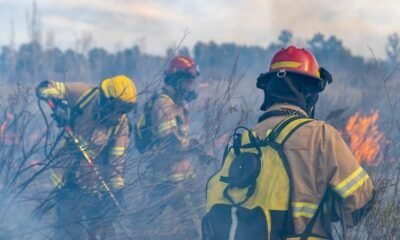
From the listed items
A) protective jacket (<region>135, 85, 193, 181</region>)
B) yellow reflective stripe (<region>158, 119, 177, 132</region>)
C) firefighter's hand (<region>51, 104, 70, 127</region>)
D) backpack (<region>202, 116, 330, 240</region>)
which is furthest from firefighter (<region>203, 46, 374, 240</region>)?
firefighter's hand (<region>51, 104, 70, 127</region>)

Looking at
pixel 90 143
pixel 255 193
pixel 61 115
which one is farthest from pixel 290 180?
pixel 61 115

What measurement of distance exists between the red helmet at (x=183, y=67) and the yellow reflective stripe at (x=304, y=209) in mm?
4078

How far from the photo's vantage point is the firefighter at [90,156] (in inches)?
196

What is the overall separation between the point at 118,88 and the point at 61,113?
83 centimetres

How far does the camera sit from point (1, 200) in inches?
187

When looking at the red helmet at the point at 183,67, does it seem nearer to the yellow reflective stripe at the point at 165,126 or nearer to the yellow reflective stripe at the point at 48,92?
the yellow reflective stripe at the point at 165,126

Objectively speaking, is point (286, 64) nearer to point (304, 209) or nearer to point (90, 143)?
point (304, 209)

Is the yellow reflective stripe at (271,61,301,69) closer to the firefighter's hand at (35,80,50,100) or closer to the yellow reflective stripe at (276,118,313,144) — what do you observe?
the yellow reflective stripe at (276,118,313,144)

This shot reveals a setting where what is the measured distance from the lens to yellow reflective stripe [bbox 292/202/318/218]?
296cm

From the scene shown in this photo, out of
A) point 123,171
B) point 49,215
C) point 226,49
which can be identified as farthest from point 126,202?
point 226,49

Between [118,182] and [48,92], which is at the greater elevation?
[48,92]

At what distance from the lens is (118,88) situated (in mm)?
5988

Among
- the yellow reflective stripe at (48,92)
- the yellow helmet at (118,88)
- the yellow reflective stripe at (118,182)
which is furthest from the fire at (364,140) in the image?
the yellow reflective stripe at (48,92)

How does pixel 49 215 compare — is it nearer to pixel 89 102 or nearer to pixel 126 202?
pixel 126 202
